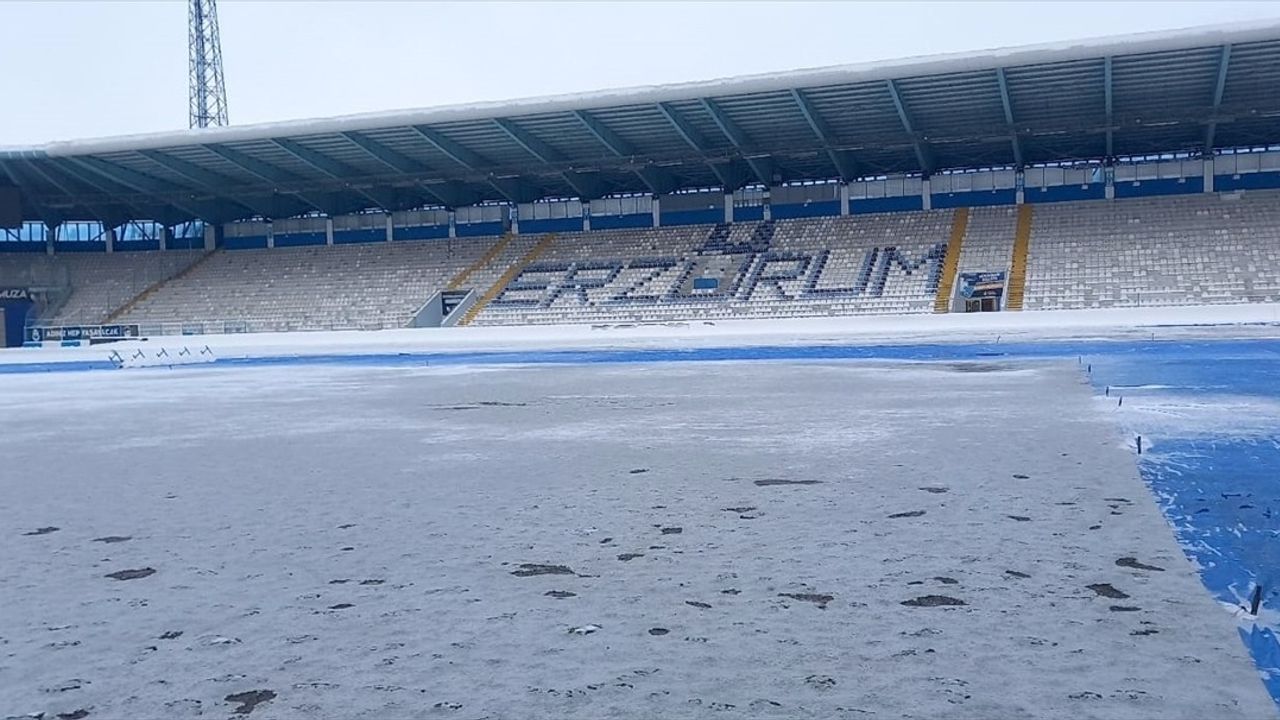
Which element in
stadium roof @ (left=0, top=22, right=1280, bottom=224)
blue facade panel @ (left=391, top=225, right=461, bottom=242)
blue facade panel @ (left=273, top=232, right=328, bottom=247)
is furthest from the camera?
blue facade panel @ (left=273, top=232, right=328, bottom=247)

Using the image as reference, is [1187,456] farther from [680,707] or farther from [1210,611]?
[680,707]

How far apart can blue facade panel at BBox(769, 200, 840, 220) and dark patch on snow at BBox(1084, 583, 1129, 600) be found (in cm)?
4358

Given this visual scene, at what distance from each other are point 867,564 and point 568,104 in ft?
112

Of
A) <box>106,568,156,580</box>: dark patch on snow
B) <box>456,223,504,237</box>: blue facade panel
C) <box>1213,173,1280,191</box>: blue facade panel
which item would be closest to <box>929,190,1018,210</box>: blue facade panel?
<box>1213,173,1280,191</box>: blue facade panel

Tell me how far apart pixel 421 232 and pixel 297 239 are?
760 centimetres

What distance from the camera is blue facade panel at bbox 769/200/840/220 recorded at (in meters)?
46.5

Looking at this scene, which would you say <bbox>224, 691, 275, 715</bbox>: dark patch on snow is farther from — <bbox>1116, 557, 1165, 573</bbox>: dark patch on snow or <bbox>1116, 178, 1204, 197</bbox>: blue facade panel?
<bbox>1116, 178, 1204, 197</bbox>: blue facade panel

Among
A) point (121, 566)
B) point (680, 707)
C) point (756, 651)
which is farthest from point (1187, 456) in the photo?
point (121, 566)

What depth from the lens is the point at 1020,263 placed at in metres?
37.9

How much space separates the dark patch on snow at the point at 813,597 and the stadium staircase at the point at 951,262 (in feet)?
108

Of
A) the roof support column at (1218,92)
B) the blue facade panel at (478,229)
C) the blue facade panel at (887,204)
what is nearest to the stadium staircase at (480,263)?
the blue facade panel at (478,229)

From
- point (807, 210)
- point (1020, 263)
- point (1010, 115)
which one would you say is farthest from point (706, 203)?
point (1020, 263)

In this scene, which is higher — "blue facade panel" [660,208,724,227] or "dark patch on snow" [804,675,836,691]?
"blue facade panel" [660,208,724,227]

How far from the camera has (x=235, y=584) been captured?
424 cm
